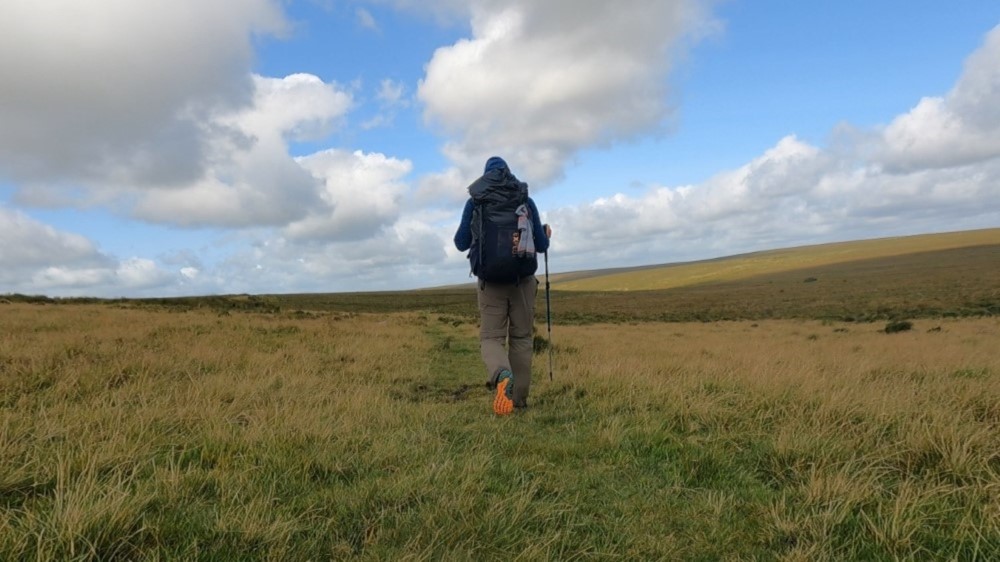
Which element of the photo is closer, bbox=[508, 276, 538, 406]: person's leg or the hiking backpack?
the hiking backpack

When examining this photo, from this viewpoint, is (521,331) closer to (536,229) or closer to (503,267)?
(503,267)

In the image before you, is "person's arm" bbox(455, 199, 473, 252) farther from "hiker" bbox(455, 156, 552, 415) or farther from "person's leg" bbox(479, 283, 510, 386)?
"person's leg" bbox(479, 283, 510, 386)

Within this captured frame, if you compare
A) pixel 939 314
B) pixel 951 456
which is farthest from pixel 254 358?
pixel 939 314

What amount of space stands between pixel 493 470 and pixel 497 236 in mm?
2601

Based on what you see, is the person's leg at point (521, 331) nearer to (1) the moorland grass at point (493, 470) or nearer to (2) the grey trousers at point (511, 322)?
(2) the grey trousers at point (511, 322)

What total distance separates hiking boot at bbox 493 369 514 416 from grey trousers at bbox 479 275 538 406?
0.18m

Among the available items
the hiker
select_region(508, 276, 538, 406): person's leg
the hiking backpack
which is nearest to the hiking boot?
the hiker

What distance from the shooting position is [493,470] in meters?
3.61

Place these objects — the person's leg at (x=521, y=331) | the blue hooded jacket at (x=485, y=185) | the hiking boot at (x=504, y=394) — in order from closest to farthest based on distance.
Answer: the hiking boot at (x=504, y=394), the blue hooded jacket at (x=485, y=185), the person's leg at (x=521, y=331)

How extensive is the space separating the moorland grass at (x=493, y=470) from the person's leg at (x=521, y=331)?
1.23ft

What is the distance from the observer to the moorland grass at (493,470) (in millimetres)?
2529

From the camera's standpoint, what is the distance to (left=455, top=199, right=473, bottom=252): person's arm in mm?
5734

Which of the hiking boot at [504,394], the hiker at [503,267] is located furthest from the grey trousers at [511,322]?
the hiking boot at [504,394]

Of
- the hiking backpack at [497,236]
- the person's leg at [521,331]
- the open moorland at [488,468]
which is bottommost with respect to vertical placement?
the open moorland at [488,468]
